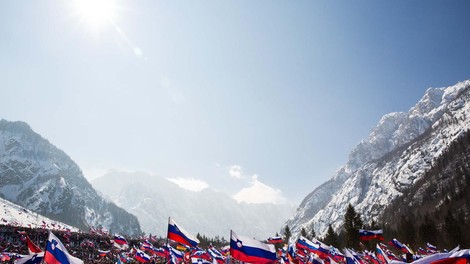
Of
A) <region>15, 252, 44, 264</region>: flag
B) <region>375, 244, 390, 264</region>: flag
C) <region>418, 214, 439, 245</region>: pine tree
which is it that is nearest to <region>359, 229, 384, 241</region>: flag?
<region>375, 244, 390, 264</region>: flag

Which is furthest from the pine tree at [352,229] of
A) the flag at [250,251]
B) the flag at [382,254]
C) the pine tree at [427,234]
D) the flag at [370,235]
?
the flag at [250,251]

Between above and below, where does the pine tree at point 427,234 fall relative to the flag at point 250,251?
above

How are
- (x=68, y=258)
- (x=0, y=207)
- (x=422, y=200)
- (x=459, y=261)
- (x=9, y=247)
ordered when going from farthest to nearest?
(x=422, y=200), (x=0, y=207), (x=9, y=247), (x=68, y=258), (x=459, y=261)

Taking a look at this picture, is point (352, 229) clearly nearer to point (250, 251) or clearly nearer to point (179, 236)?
point (179, 236)

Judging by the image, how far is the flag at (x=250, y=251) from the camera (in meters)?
15.5

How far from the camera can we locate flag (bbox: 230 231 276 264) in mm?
15469

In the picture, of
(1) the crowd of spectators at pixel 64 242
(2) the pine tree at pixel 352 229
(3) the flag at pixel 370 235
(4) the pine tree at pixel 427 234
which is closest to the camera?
(3) the flag at pixel 370 235

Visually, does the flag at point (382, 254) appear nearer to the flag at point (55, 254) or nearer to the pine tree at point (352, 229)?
the flag at point (55, 254)

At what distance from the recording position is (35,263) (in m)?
16.1

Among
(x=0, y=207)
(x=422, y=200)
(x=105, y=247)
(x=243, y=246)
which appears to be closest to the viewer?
(x=243, y=246)

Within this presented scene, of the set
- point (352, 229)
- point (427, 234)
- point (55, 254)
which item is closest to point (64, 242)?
point (352, 229)

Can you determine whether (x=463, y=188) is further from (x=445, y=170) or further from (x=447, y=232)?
(x=447, y=232)

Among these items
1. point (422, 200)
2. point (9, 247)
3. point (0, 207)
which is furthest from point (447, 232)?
point (0, 207)

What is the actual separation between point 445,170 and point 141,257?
20672 centimetres
